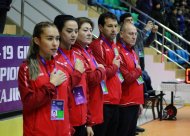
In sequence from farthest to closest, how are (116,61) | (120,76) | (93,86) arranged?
(120,76)
(116,61)
(93,86)

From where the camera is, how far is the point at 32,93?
12.0 feet

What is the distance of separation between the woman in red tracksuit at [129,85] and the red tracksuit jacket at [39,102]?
1648 mm

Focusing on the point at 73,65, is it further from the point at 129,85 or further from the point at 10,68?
the point at 10,68

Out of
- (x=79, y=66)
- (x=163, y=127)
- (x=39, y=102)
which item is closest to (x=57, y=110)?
(x=39, y=102)

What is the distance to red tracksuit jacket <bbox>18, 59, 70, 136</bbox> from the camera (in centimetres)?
366

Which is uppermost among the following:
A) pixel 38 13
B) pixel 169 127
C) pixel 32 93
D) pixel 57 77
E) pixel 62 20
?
pixel 38 13

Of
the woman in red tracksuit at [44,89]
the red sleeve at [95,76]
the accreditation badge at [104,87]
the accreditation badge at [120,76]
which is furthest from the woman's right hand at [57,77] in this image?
the accreditation badge at [120,76]

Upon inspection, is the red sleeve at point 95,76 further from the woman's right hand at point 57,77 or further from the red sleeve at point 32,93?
the red sleeve at point 32,93

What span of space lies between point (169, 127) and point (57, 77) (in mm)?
6398

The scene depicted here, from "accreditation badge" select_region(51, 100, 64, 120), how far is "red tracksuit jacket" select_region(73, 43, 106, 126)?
2.24 ft

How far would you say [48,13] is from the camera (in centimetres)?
1075

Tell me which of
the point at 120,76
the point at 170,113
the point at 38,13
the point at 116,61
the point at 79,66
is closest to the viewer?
the point at 79,66

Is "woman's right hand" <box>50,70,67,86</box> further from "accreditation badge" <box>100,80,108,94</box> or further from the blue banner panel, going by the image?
the blue banner panel

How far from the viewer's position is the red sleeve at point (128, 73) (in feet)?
17.6
